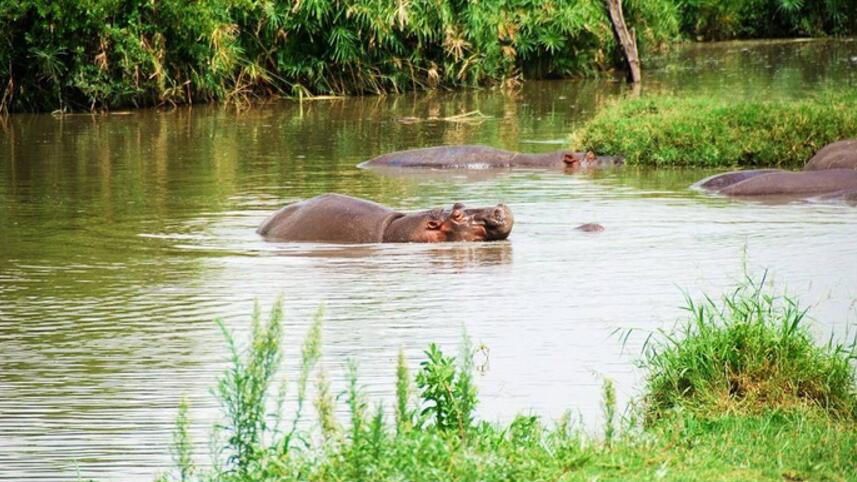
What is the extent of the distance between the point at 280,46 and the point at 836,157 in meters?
12.9

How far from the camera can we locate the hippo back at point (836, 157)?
13422 millimetres

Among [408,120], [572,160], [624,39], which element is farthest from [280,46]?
[572,160]

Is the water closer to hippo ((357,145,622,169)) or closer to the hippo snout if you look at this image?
the hippo snout

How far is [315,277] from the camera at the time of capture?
10234mm

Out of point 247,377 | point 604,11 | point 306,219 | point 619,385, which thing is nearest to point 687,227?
point 306,219

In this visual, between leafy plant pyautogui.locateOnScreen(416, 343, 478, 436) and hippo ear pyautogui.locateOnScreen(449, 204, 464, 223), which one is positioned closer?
leafy plant pyautogui.locateOnScreen(416, 343, 478, 436)

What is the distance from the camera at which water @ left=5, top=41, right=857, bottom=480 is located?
7.12m

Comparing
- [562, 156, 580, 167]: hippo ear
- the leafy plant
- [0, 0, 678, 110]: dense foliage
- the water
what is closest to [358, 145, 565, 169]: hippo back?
[562, 156, 580, 167]: hippo ear

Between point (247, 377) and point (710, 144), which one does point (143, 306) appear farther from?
point (710, 144)

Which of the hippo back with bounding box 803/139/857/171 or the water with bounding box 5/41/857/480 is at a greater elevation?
the hippo back with bounding box 803/139/857/171

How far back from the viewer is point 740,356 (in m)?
6.57

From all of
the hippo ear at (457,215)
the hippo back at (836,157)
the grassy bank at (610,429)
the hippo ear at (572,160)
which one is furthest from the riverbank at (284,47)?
the grassy bank at (610,429)

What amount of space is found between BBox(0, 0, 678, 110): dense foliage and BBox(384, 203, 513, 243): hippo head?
38.1 ft

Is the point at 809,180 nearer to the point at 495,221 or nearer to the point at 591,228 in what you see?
the point at 591,228
